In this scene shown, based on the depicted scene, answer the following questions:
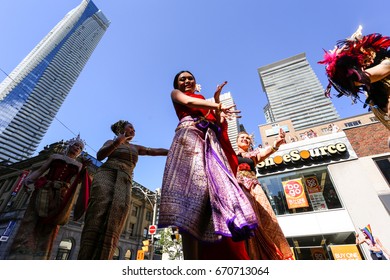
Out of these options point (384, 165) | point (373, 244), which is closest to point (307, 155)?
point (384, 165)

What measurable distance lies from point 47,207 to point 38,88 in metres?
73.0

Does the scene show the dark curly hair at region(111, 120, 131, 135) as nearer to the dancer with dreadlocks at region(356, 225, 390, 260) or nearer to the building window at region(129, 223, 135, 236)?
the dancer with dreadlocks at region(356, 225, 390, 260)

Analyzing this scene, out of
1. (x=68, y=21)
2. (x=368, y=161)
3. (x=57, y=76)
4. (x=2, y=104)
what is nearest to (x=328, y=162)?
(x=368, y=161)

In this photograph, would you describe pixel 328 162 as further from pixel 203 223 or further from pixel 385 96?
pixel 203 223

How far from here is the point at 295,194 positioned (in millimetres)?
13070

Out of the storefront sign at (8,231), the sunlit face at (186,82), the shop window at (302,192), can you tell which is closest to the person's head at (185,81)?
the sunlit face at (186,82)

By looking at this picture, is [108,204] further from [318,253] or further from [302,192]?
[302,192]

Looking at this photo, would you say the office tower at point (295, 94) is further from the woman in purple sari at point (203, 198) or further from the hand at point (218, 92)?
the woman in purple sari at point (203, 198)

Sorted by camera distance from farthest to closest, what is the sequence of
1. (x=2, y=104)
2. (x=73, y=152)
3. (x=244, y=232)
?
(x=2, y=104), (x=73, y=152), (x=244, y=232)

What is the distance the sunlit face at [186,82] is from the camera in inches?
90.7

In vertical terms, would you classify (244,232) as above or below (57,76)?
below

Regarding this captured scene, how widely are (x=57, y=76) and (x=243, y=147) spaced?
80.0 m

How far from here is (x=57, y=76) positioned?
6397 cm
